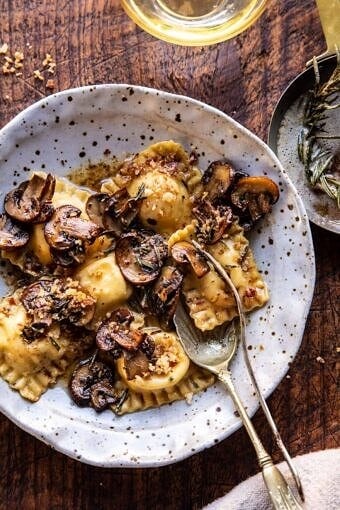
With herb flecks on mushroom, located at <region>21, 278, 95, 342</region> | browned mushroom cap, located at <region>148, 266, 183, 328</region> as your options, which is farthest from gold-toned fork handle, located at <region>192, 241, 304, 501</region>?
herb flecks on mushroom, located at <region>21, 278, 95, 342</region>

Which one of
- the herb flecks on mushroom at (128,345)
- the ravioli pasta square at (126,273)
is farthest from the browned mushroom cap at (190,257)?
the herb flecks on mushroom at (128,345)

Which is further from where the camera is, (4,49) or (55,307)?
(4,49)

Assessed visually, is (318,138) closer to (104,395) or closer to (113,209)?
(113,209)

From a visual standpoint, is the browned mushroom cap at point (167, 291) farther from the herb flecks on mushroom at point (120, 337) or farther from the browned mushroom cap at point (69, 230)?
the browned mushroom cap at point (69, 230)

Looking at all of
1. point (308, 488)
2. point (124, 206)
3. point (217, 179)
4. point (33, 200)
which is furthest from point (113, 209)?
point (308, 488)

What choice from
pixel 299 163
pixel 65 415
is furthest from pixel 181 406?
pixel 299 163

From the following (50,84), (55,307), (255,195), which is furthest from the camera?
(50,84)

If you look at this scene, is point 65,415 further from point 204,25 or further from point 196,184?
point 204,25
